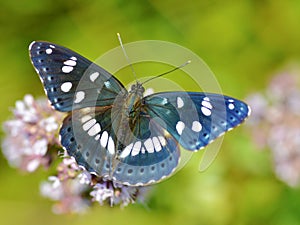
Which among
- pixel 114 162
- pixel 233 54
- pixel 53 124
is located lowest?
pixel 114 162

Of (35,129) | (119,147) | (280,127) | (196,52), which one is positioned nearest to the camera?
(119,147)

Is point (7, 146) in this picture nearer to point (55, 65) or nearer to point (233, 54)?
point (55, 65)

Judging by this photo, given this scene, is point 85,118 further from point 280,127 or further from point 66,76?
point 280,127

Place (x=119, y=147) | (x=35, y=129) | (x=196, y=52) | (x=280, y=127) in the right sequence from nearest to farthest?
(x=119, y=147) < (x=35, y=129) < (x=280, y=127) < (x=196, y=52)

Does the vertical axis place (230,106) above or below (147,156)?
above

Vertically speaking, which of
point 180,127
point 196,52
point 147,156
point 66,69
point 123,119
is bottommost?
point 147,156

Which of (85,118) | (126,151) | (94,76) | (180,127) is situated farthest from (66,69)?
(180,127)

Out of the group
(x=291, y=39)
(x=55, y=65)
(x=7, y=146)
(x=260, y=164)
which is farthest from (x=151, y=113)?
(x=291, y=39)
